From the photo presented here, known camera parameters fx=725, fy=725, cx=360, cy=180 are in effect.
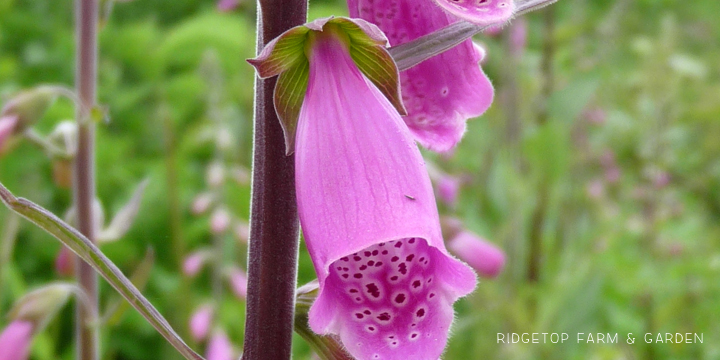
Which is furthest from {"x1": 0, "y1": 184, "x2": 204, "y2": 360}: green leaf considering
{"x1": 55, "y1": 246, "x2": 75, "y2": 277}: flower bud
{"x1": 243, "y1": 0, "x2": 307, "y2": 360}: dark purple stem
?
{"x1": 55, "y1": 246, "x2": 75, "y2": 277}: flower bud

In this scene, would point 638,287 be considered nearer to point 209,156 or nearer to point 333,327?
point 333,327

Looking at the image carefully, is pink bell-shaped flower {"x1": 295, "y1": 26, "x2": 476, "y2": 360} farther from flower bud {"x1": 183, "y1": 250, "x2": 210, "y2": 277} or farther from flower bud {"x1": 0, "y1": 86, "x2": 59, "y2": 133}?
flower bud {"x1": 183, "y1": 250, "x2": 210, "y2": 277}

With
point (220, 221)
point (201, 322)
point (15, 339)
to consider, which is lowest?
point (201, 322)

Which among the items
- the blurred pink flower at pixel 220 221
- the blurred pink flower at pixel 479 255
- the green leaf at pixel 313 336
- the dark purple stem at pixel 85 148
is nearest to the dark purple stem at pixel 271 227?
→ the green leaf at pixel 313 336

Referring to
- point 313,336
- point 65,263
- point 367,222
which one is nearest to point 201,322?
point 65,263

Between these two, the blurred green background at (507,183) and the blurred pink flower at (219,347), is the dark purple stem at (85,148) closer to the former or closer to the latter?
the blurred green background at (507,183)

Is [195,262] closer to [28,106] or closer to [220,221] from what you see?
[220,221]
